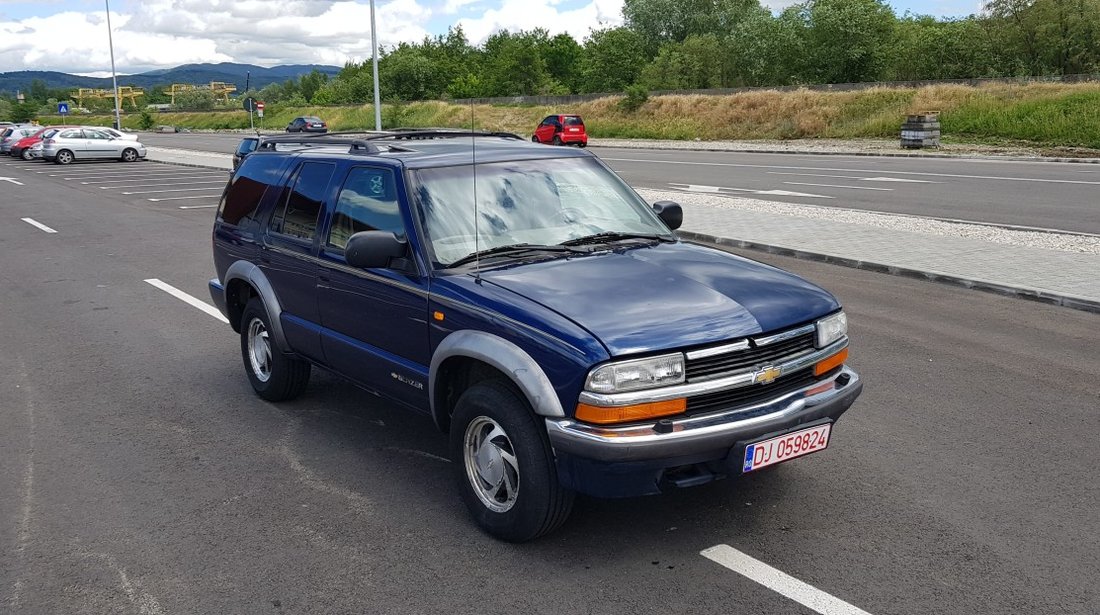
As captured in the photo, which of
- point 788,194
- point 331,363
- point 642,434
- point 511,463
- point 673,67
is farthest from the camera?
point 673,67

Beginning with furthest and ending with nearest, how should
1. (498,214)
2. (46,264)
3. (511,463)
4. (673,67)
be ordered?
1. (673,67)
2. (46,264)
3. (498,214)
4. (511,463)

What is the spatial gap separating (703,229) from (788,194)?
6263mm

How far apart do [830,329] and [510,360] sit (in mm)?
1575

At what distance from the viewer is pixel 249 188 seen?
6387 millimetres

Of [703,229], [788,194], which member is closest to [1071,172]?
[788,194]

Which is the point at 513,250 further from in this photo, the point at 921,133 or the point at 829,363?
the point at 921,133

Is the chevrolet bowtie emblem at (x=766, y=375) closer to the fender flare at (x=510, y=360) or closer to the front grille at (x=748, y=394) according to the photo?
the front grille at (x=748, y=394)

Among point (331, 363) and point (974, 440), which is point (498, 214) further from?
point (974, 440)

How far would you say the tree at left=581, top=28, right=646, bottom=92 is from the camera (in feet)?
298

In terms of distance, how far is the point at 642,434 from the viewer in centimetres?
369

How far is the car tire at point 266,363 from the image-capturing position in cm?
611

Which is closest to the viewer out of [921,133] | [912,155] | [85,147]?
[912,155]

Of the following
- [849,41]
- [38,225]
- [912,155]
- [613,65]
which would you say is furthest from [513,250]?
[613,65]

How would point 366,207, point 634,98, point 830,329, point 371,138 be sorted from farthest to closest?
point 634,98, point 371,138, point 366,207, point 830,329
